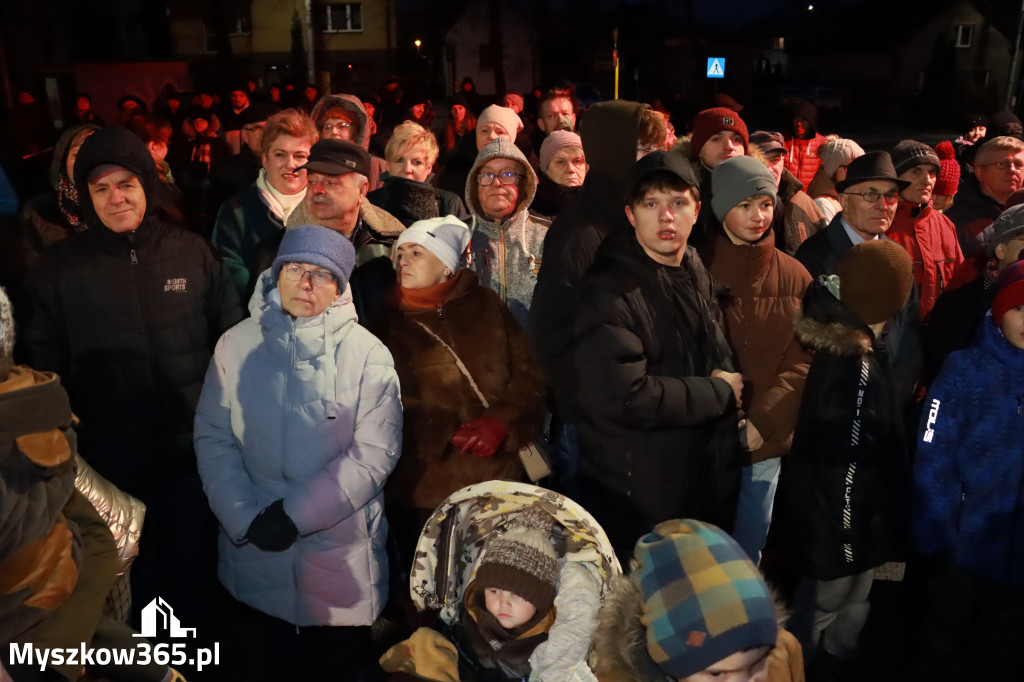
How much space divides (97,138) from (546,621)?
277 centimetres

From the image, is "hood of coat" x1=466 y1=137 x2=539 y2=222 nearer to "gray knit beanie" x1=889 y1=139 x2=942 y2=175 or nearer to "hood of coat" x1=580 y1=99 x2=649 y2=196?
"hood of coat" x1=580 y1=99 x2=649 y2=196

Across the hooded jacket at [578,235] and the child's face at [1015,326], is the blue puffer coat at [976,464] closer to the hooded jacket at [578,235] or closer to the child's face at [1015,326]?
the child's face at [1015,326]

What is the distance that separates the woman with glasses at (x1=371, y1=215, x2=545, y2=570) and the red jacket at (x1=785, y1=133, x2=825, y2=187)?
640cm

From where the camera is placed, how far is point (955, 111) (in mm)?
43594

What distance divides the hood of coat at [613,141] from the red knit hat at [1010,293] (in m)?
1.71

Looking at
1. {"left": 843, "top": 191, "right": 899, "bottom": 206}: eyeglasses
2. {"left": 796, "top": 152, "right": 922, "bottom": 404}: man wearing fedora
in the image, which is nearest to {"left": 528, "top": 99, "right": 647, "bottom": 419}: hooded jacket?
{"left": 796, "top": 152, "right": 922, "bottom": 404}: man wearing fedora

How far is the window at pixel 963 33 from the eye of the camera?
167 ft

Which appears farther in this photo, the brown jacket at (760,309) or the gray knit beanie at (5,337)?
the brown jacket at (760,309)

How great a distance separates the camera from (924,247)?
16.6 ft

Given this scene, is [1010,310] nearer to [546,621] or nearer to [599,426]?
[599,426]

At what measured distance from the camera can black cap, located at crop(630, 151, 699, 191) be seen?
3.31 metres

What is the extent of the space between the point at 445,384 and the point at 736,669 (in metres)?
1.77

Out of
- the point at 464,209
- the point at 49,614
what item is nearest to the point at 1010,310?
the point at 464,209

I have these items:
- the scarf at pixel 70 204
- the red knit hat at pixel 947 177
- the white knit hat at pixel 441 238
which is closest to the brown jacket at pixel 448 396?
the white knit hat at pixel 441 238
